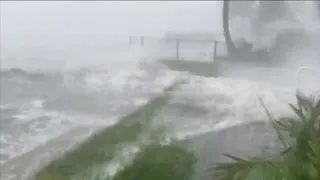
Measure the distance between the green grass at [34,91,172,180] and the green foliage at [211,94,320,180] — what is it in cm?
27

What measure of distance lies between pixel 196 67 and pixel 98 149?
49cm

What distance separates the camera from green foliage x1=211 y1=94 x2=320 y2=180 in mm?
770

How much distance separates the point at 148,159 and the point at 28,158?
19.0 inches

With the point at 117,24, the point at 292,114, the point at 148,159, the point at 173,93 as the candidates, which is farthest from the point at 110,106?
the point at 292,114


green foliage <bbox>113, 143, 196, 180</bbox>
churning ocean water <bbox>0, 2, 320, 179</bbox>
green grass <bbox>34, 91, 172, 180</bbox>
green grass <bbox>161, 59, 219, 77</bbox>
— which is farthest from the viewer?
green grass <bbox>161, 59, 219, 77</bbox>

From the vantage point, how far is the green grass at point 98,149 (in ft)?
3.53

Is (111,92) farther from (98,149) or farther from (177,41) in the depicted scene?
(98,149)

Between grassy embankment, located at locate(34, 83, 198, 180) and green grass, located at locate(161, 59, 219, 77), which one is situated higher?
green grass, located at locate(161, 59, 219, 77)

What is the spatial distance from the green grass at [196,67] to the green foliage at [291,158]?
0.53 m

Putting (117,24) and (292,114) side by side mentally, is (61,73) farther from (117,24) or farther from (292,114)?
(292,114)

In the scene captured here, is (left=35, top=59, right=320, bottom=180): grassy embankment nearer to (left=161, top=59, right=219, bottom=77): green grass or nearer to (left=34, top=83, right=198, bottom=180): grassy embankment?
(left=34, top=83, right=198, bottom=180): grassy embankment

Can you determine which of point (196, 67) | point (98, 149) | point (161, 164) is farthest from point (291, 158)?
point (196, 67)

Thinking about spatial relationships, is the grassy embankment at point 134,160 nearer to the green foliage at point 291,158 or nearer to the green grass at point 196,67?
the green foliage at point 291,158

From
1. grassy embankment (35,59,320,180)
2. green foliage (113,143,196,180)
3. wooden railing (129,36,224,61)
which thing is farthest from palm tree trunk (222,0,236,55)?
green foliage (113,143,196,180)
